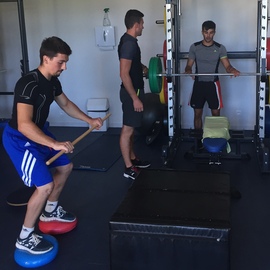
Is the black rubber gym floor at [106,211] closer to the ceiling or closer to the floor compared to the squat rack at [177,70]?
closer to the floor

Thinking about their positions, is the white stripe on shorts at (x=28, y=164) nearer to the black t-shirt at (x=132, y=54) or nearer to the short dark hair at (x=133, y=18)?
the black t-shirt at (x=132, y=54)

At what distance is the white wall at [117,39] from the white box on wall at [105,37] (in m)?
0.08

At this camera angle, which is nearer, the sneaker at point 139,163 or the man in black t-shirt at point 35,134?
the man in black t-shirt at point 35,134

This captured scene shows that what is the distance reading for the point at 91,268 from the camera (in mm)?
1992

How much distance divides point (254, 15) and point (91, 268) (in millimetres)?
3145

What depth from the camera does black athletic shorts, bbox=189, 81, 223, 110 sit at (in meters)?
3.75

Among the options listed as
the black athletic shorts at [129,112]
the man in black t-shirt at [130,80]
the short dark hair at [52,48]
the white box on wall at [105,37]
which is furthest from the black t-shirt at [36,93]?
the white box on wall at [105,37]

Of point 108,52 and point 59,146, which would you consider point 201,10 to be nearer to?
point 108,52

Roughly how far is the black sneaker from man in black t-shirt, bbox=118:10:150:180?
1.13m

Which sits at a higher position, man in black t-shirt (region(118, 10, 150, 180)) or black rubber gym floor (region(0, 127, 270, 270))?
man in black t-shirt (region(118, 10, 150, 180))

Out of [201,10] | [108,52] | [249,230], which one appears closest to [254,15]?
[201,10]

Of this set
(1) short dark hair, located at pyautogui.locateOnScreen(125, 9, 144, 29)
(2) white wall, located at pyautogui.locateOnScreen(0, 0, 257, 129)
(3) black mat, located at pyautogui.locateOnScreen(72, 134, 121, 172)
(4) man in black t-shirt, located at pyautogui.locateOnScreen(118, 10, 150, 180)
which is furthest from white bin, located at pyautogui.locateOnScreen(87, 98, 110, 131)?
(1) short dark hair, located at pyautogui.locateOnScreen(125, 9, 144, 29)

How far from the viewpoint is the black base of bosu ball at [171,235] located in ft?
5.70

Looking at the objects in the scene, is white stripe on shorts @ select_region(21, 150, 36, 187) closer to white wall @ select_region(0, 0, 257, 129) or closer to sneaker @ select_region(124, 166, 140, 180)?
sneaker @ select_region(124, 166, 140, 180)
